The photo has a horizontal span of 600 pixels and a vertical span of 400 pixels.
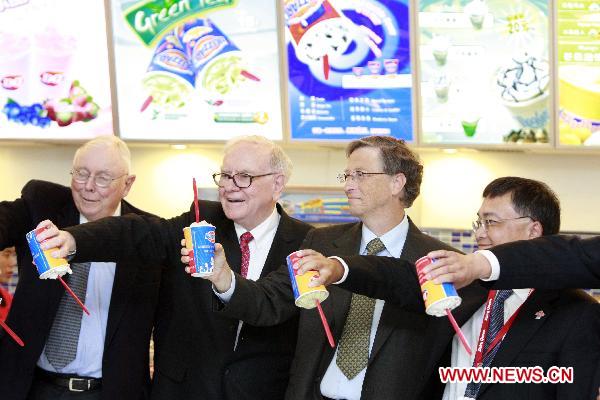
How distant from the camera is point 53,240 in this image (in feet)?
10.5

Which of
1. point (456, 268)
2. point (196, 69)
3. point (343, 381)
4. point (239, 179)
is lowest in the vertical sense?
point (343, 381)

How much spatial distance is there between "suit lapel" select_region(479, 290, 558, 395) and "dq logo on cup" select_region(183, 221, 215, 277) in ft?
2.96

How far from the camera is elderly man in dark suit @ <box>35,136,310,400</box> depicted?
11.9ft

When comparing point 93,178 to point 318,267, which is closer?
point 318,267

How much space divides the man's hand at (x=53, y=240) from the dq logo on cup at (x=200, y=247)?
0.46m

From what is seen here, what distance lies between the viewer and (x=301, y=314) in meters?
3.48

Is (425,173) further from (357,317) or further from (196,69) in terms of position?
(357,317)

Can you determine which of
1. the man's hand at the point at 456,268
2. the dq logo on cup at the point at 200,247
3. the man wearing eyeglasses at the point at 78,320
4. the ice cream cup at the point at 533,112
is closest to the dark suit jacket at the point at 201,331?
the man wearing eyeglasses at the point at 78,320

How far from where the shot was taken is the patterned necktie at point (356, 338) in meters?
3.28

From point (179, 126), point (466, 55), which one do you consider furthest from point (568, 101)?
point (179, 126)

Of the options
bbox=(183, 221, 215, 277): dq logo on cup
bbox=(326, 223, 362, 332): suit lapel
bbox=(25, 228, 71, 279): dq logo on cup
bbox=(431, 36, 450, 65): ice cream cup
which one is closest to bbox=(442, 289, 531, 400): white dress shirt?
bbox=(326, 223, 362, 332): suit lapel

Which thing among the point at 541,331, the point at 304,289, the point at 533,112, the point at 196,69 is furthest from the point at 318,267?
the point at 196,69

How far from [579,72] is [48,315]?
3.17 m
